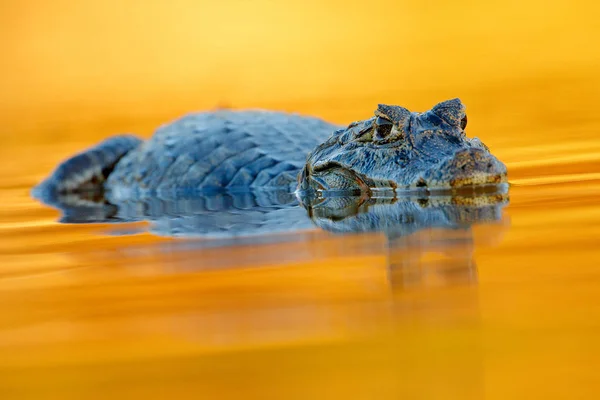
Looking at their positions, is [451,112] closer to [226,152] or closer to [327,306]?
[226,152]

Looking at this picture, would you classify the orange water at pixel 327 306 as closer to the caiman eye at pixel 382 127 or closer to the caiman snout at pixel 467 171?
the caiman snout at pixel 467 171

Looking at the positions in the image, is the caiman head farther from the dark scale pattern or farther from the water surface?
the dark scale pattern

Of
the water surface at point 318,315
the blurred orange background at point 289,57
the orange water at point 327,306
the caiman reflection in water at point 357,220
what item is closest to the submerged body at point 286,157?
the caiman reflection in water at point 357,220

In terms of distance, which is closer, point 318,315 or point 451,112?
point 318,315

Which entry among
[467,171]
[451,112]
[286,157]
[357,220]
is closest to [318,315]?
[357,220]

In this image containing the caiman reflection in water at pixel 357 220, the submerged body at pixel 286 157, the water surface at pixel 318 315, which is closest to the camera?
the water surface at pixel 318 315

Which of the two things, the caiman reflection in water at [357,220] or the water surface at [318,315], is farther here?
the caiman reflection in water at [357,220]
